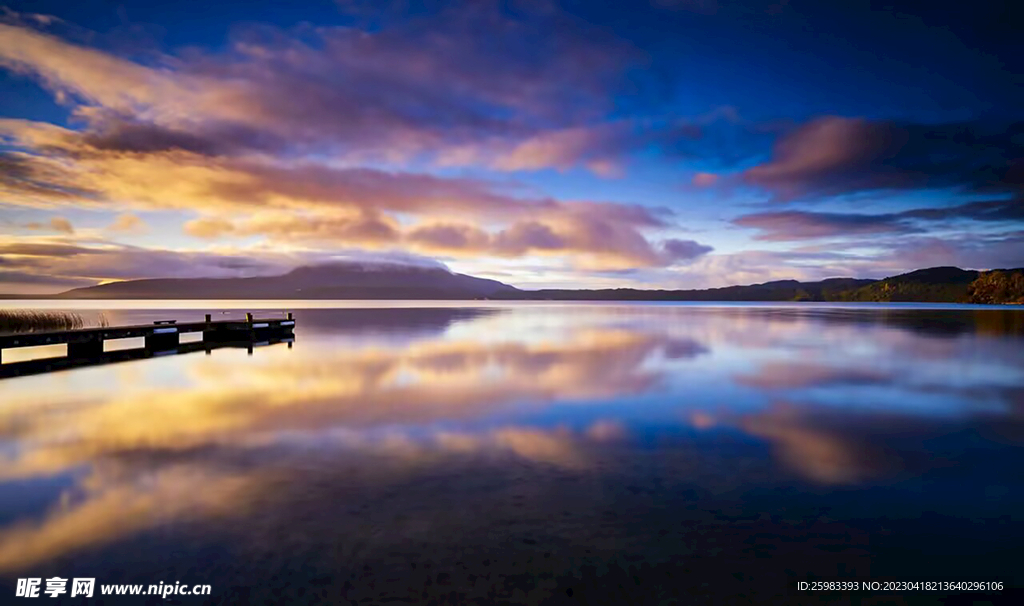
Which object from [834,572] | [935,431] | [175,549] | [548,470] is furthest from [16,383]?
[935,431]

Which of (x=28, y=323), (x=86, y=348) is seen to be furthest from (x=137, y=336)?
A: (x=28, y=323)

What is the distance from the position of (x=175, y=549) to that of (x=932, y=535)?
928 centimetres

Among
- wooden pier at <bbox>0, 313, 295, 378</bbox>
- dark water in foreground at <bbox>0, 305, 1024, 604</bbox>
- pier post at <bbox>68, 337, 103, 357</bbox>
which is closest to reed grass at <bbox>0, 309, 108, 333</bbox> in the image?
wooden pier at <bbox>0, 313, 295, 378</bbox>

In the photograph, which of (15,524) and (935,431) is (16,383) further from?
(935,431)

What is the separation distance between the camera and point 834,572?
226 inches

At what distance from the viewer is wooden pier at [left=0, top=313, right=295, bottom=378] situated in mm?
24438

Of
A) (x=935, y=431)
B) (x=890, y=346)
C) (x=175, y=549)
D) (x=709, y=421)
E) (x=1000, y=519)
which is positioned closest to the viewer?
(x=175, y=549)

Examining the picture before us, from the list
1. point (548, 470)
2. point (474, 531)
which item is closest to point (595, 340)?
point (548, 470)

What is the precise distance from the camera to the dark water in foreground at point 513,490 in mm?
5695

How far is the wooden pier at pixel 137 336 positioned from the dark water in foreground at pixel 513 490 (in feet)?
23.3

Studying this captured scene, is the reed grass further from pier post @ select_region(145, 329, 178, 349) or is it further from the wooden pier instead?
pier post @ select_region(145, 329, 178, 349)

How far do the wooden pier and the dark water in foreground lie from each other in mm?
7105

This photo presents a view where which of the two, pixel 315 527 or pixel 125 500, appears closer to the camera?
pixel 315 527

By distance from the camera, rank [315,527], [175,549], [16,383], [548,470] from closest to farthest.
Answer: [175,549] → [315,527] → [548,470] → [16,383]
